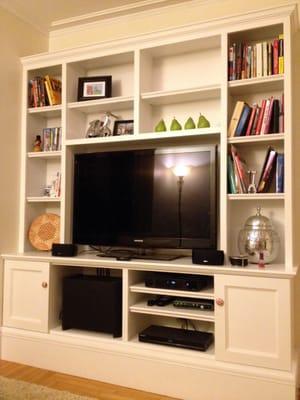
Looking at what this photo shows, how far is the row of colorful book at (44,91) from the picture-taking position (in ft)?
9.64

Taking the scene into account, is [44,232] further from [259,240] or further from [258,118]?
[258,118]

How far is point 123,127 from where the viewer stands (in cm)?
279

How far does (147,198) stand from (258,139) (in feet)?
2.73

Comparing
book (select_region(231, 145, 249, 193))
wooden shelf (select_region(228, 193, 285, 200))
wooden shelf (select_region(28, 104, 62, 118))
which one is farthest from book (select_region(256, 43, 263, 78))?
wooden shelf (select_region(28, 104, 62, 118))

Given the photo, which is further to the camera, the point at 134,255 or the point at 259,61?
the point at 134,255

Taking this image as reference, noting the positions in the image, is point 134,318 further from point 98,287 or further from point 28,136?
point 28,136

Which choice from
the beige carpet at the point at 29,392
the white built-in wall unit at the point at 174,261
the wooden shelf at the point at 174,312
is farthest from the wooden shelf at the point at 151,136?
the beige carpet at the point at 29,392

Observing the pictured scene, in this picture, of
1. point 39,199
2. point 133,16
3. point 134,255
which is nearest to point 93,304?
point 134,255

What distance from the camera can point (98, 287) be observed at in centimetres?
245

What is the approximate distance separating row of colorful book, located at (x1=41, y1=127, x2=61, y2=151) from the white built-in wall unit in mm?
91

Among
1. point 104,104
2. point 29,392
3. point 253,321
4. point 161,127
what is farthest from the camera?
point 104,104

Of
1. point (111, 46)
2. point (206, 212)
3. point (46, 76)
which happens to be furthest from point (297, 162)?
point (46, 76)

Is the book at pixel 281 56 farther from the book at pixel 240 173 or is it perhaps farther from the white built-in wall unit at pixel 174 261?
the book at pixel 240 173

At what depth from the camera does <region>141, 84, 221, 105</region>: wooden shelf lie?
243cm
